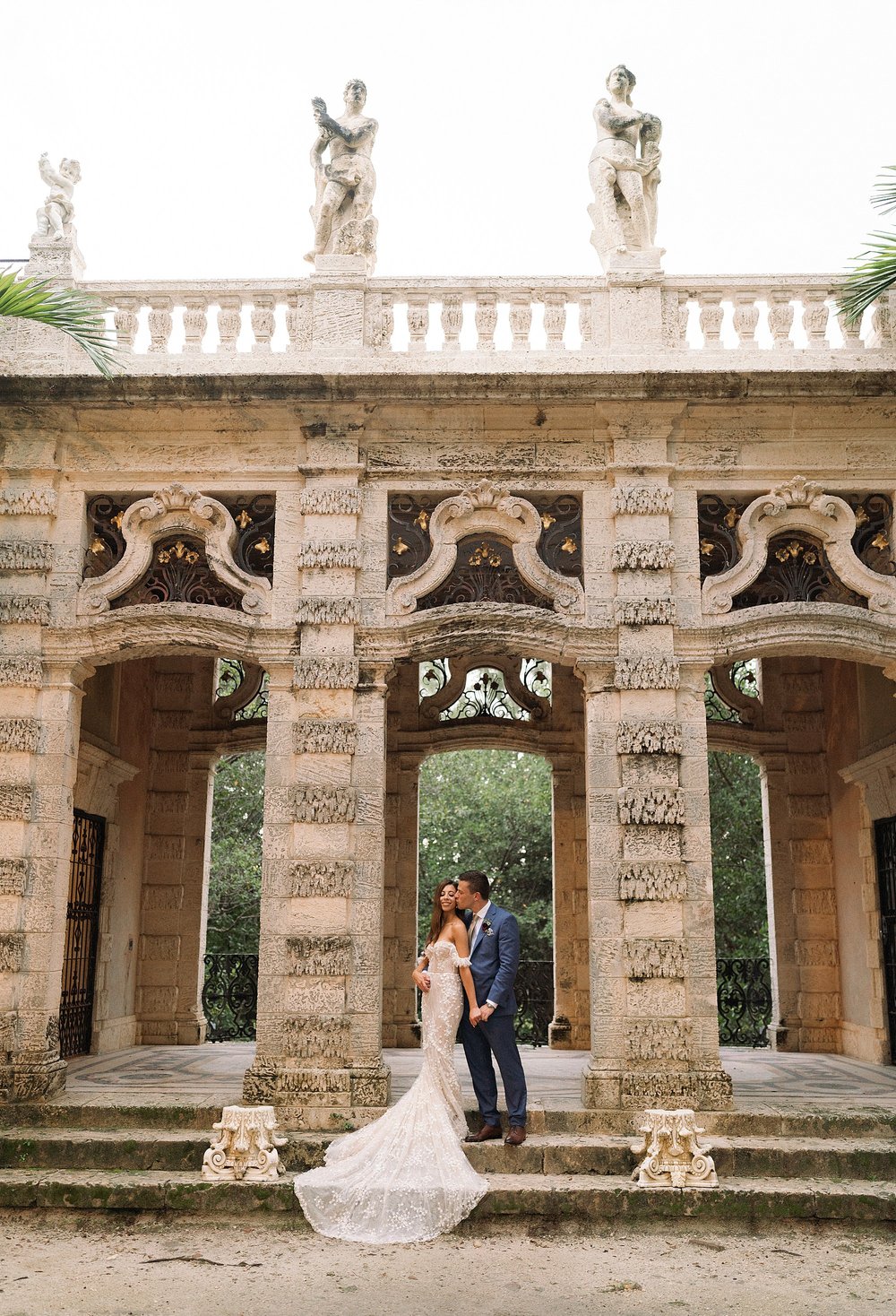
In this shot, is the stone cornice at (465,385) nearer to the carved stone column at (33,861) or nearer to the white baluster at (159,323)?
the white baluster at (159,323)

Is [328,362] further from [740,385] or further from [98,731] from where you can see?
[98,731]

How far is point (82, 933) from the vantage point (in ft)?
34.9

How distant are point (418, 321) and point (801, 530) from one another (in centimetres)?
335

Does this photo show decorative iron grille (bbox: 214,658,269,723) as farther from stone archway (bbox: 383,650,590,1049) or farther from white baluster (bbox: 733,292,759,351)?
white baluster (bbox: 733,292,759,351)

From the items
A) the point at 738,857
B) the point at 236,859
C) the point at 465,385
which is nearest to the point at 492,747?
the point at 465,385

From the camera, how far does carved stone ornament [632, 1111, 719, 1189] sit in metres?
6.89

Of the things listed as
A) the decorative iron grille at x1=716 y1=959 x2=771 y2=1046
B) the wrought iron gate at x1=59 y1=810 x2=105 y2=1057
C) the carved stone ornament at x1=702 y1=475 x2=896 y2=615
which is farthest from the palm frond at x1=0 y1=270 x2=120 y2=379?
the decorative iron grille at x1=716 y1=959 x2=771 y2=1046

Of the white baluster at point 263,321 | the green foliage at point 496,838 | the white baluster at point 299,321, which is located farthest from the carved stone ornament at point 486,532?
the green foliage at point 496,838

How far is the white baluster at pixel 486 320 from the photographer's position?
8.97 metres

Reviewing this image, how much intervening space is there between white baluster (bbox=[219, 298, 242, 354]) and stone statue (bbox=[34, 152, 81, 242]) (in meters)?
1.39

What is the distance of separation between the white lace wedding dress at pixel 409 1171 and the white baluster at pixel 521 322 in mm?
4680

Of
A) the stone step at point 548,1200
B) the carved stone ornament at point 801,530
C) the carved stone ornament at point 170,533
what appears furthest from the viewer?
the carved stone ornament at point 170,533

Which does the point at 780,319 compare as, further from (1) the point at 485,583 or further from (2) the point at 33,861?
(2) the point at 33,861

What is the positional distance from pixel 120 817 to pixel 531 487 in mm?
5612
